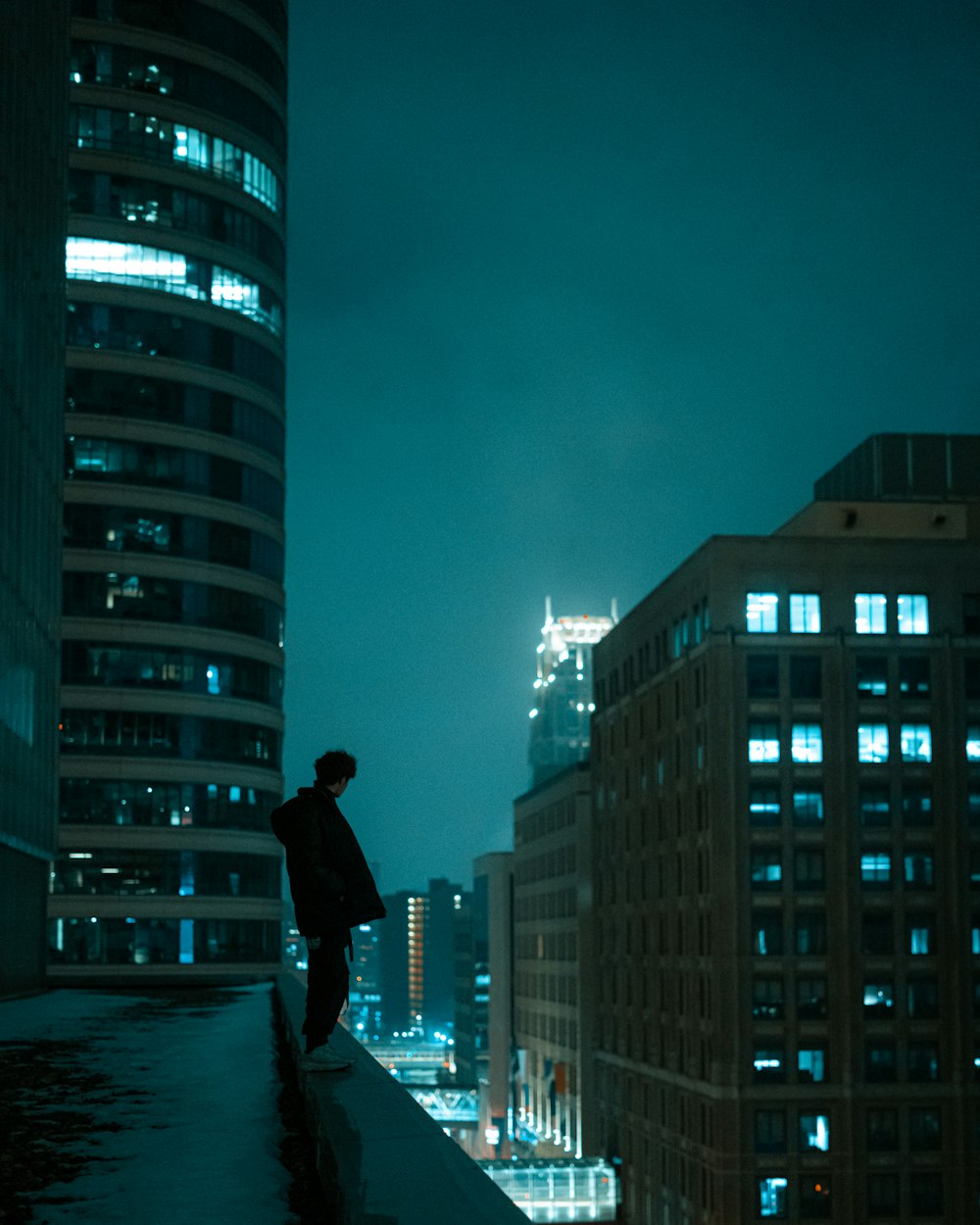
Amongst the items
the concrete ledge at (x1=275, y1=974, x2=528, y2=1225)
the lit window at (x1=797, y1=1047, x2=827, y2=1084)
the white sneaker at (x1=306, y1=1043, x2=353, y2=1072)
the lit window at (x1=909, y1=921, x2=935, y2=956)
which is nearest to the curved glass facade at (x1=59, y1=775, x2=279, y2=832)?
the lit window at (x1=797, y1=1047, x2=827, y2=1084)

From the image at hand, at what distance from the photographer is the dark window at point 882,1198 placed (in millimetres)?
95062

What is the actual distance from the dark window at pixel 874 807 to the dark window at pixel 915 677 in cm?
567

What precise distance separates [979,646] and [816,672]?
929cm

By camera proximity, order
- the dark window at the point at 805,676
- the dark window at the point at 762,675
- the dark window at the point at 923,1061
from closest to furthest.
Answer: the dark window at the point at 923,1061 < the dark window at the point at 762,675 < the dark window at the point at 805,676

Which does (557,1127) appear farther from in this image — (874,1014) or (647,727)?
(874,1014)

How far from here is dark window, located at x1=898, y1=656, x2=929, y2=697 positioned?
10125 centimetres

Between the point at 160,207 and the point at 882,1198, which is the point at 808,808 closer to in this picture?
the point at 882,1198

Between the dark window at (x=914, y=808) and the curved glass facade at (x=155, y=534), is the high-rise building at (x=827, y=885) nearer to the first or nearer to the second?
the dark window at (x=914, y=808)

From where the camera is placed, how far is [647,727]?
383 feet

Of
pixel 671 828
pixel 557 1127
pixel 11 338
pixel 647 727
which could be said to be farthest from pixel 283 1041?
pixel 557 1127

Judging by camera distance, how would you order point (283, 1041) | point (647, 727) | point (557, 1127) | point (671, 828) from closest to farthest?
point (283, 1041)
point (671, 828)
point (647, 727)
point (557, 1127)

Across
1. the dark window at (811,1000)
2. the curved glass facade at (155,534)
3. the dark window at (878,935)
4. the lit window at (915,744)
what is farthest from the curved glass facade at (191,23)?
the dark window at (811,1000)

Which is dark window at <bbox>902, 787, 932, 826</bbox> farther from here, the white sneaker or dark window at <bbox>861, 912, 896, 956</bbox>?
the white sneaker

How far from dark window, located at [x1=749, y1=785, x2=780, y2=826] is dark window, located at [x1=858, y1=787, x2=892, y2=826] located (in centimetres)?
473
